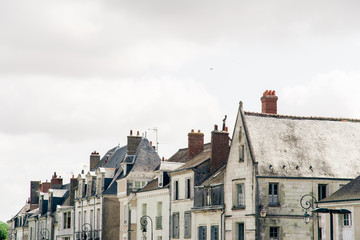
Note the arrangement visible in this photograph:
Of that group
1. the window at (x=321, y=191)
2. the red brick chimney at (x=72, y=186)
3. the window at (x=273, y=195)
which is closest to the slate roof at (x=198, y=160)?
the window at (x=273, y=195)

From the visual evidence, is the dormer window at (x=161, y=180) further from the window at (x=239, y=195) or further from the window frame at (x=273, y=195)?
the window frame at (x=273, y=195)

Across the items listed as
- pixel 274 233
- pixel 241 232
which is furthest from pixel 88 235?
pixel 274 233

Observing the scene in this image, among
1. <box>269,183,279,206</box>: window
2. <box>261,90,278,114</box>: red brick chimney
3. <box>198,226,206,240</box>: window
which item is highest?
<box>261,90,278,114</box>: red brick chimney

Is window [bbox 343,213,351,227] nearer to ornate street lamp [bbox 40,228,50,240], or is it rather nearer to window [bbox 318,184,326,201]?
window [bbox 318,184,326,201]

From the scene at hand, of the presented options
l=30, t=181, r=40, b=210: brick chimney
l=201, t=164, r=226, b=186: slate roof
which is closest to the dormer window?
l=201, t=164, r=226, b=186: slate roof

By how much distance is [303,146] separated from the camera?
40.2 meters

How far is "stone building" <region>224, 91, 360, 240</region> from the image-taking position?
38.0 meters

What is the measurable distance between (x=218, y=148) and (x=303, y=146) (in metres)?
6.60

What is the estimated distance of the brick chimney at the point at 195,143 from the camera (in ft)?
165

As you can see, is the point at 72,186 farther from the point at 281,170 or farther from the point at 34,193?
the point at 281,170

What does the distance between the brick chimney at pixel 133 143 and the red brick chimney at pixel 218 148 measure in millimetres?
14437

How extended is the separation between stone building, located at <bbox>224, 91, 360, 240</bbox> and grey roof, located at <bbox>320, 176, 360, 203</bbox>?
8.20ft

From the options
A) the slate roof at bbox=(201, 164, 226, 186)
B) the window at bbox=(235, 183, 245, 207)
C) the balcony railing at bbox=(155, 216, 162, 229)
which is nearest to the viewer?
the window at bbox=(235, 183, 245, 207)

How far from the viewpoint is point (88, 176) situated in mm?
63594
